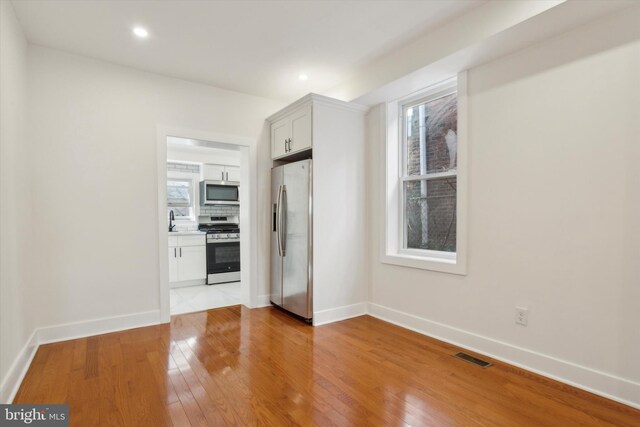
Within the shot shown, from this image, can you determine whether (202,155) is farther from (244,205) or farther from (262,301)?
(262,301)

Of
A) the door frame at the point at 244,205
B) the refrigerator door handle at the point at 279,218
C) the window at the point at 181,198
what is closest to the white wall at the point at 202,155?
the window at the point at 181,198

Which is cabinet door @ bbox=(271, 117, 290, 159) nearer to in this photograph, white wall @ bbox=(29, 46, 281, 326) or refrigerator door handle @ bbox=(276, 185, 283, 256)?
refrigerator door handle @ bbox=(276, 185, 283, 256)

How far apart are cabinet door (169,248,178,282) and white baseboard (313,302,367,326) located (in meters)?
2.82

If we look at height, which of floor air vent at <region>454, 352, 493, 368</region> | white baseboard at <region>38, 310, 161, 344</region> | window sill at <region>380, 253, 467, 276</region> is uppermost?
window sill at <region>380, 253, 467, 276</region>

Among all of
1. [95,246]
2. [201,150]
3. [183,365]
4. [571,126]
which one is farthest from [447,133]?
[201,150]

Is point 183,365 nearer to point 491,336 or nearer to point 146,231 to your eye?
point 146,231

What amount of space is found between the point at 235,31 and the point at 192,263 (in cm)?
373

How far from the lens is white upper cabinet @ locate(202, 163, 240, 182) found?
5.88m

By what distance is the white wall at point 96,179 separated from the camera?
115 inches

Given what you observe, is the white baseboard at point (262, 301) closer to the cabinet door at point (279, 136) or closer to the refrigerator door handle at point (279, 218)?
the refrigerator door handle at point (279, 218)

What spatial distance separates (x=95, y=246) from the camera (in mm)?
3152

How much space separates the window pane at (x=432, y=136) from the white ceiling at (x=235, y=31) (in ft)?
2.43

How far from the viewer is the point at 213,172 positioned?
5.93 m

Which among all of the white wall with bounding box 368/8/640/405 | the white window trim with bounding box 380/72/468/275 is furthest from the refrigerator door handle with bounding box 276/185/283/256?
the white wall with bounding box 368/8/640/405
